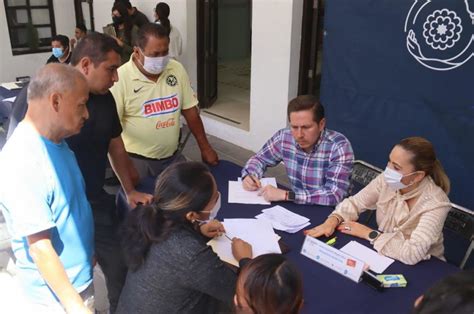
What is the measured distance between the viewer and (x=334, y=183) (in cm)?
227

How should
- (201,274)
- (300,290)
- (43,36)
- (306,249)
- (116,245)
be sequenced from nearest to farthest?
(300,290) → (201,274) → (306,249) → (116,245) → (43,36)

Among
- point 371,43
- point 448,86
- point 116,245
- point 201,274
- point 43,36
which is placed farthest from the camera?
point 43,36

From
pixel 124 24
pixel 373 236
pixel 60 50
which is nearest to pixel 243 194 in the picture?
pixel 373 236

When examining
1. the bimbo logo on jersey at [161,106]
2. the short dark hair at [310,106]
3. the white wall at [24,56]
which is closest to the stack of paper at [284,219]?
the short dark hair at [310,106]

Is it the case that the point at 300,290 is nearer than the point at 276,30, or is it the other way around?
the point at 300,290

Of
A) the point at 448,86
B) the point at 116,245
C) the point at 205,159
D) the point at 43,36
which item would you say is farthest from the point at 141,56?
the point at 43,36

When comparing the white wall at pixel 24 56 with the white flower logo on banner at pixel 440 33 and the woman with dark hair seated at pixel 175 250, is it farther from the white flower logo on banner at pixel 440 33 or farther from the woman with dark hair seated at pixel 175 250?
the woman with dark hair seated at pixel 175 250

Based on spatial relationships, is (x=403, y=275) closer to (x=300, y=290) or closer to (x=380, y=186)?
(x=380, y=186)

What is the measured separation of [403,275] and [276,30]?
308 cm

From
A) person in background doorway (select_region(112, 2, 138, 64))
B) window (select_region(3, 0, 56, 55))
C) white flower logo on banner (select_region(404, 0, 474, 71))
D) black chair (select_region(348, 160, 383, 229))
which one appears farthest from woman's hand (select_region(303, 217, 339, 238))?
window (select_region(3, 0, 56, 55))

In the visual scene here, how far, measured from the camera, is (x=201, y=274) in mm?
1343

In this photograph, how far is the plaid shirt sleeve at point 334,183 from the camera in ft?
7.28

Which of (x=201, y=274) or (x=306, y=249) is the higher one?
(x=201, y=274)

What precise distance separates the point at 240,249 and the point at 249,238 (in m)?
0.16
